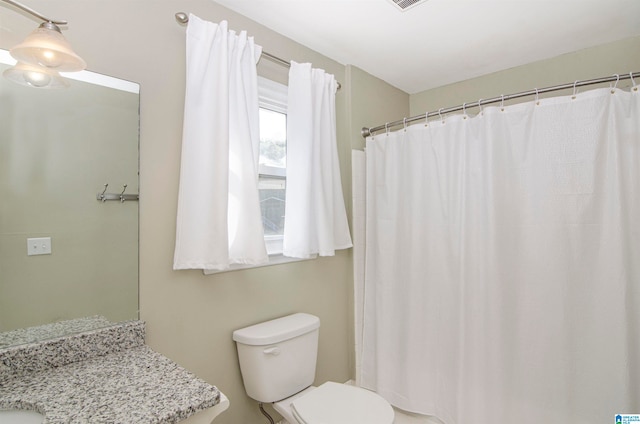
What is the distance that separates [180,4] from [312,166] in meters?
0.96

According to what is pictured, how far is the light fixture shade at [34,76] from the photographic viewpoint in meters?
1.04

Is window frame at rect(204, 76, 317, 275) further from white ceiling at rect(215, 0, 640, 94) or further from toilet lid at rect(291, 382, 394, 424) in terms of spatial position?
toilet lid at rect(291, 382, 394, 424)

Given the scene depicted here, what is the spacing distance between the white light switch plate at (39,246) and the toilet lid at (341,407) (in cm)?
116

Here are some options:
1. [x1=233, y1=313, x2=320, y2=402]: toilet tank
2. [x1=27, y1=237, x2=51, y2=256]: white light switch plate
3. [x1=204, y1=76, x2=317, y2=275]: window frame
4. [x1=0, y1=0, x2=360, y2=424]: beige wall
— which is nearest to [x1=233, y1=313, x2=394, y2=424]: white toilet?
[x1=233, y1=313, x2=320, y2=402]: toilet tank

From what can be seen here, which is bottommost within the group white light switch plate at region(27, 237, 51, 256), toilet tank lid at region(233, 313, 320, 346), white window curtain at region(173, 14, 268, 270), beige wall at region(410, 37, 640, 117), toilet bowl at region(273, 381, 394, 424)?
toilet bowl at region(273, 381, 394, 424)

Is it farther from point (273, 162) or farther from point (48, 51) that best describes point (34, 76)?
point (273, 162)

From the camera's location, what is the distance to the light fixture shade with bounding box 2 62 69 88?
1045 millimetres

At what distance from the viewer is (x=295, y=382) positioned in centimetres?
166

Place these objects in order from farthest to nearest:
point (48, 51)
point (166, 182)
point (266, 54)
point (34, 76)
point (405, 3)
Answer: point (266, 54)
point (405, 3)
point (166, 182)
point (34, 76)
point (48, 51)

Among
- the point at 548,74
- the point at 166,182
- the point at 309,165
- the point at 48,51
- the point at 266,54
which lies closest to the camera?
the point at 48,51

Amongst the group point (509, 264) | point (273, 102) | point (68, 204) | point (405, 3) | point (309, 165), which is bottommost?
point (509, 264)

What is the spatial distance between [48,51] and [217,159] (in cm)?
63

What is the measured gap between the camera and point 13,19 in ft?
3.46

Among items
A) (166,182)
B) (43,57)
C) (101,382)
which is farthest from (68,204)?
(101,382)
